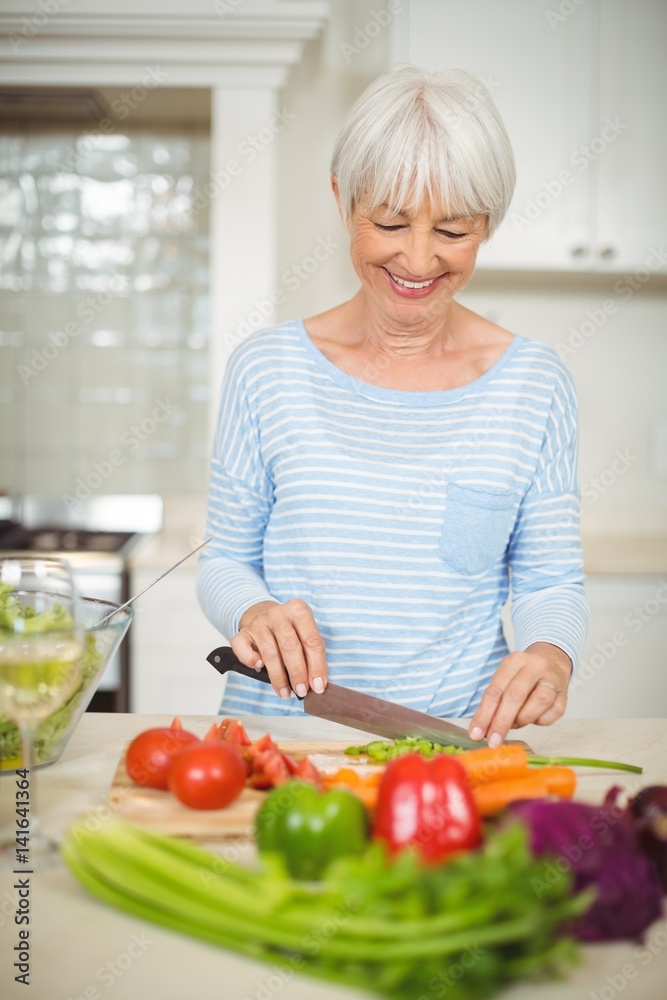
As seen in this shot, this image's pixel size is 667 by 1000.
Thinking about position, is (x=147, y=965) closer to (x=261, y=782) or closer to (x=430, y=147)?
(x=261, y=782)

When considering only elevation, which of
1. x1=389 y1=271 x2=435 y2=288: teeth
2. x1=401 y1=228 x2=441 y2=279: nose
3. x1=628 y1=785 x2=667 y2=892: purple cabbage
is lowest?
x1=628 y1=785 x2=667 y2=892: purple cabbage

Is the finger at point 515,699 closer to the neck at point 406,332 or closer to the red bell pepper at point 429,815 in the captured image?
the red bell pepper at point 429,815

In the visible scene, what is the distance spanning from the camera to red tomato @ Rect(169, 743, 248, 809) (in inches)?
34.8

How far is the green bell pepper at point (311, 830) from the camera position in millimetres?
749

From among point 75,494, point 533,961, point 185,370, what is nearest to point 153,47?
point 185,370

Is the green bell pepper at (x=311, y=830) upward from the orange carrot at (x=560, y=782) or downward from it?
upward

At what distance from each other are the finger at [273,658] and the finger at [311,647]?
0.10ft

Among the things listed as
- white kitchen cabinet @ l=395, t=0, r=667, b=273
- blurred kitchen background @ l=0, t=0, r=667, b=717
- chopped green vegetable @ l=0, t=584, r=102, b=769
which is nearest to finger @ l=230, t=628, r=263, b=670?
chopped green vegetable @ l=0, t=584, r=102, b=769

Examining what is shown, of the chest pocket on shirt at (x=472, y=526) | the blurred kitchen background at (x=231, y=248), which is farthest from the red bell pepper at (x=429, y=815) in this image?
the blurred kitchen background at (x=231, y=248)

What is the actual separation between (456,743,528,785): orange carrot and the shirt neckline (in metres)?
0.59

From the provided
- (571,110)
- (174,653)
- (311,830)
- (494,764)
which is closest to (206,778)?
(311,830)

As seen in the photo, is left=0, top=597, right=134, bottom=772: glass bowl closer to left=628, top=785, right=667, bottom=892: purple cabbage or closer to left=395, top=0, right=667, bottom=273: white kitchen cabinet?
left=628, top=785, right=667, bottom=892: purple cabbage

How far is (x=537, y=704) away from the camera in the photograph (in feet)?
3.59

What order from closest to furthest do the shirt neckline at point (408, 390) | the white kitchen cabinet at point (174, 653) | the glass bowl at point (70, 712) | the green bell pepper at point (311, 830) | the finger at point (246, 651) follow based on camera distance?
the green bell pepper at point (311, 830) < the glass bowl at point (70, 712) < the finger at point (246, 651) < the shirt neckline at point (408, 390) < the white kitchen cabinet at point (174, 653)
